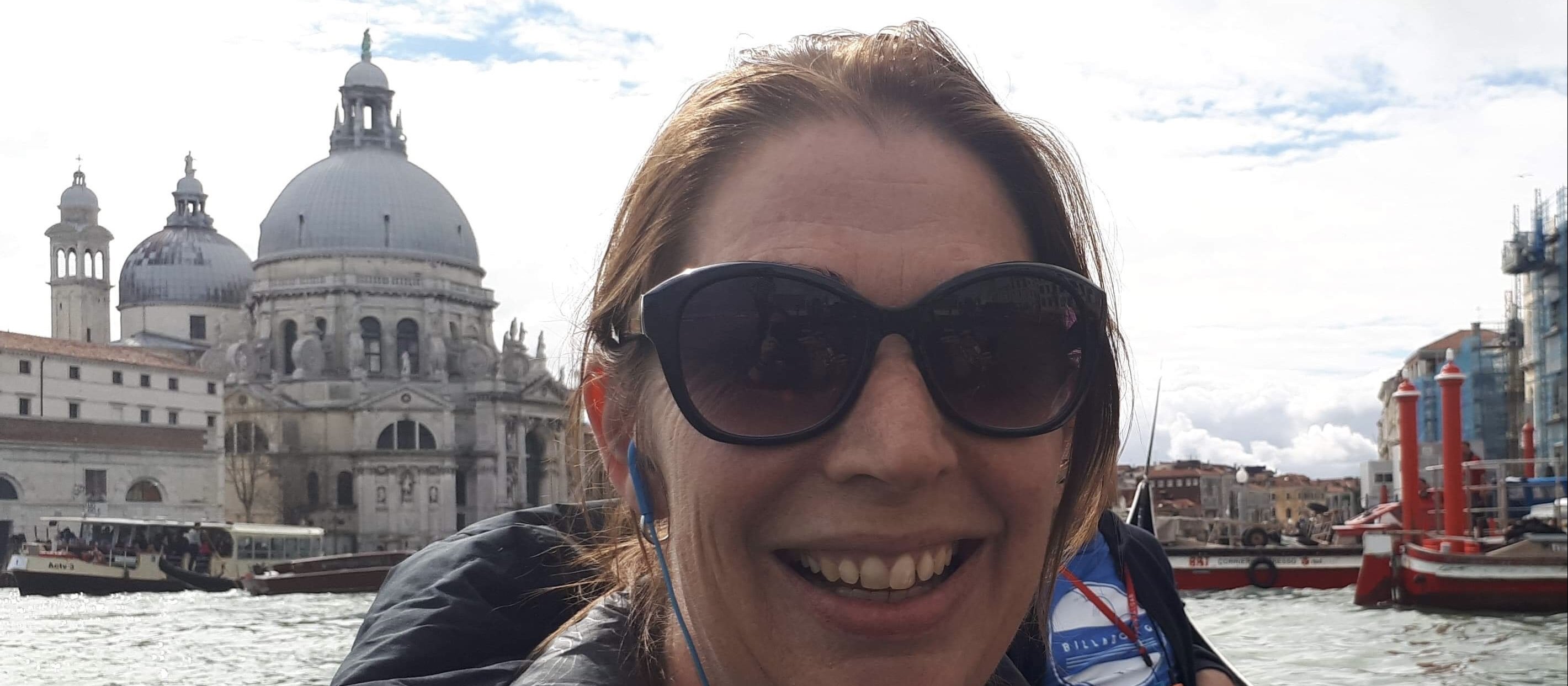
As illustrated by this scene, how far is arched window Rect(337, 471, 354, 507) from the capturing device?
5194 cm

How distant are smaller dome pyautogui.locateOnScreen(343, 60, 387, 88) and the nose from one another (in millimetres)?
62524

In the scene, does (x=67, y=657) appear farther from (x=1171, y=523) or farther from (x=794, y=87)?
(x=1171, y=523)

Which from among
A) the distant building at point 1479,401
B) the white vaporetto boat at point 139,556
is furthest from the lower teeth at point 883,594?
the distant building at point 1479,401

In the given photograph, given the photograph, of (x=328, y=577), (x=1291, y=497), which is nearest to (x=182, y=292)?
(x=328, y=577)

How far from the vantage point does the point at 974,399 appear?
1114mm

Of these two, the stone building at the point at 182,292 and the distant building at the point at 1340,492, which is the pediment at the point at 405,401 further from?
the distant building at the point at 1340,492

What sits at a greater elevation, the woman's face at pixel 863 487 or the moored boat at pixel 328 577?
the woman's face at pixel 863 487

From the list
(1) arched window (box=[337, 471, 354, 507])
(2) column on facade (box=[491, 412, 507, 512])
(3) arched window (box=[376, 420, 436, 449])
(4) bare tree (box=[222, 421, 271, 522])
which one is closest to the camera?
(4) bare tree (box=[222, 421, 271, 522])

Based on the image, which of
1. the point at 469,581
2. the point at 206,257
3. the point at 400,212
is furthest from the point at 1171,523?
the point at 206,257

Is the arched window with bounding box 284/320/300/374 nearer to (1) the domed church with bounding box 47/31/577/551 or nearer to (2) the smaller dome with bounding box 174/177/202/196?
(1) the domed church with bounding box 47/31/577/551

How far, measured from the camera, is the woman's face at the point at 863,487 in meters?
1.07

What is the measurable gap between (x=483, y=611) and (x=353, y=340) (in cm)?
5450

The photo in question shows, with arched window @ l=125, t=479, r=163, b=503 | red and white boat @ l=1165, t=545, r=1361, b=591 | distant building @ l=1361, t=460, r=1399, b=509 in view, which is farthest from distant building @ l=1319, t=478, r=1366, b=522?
red and white boat @ l=1165, t=545, r=1361, b=591

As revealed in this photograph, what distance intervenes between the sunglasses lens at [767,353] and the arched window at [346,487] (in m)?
53.5
